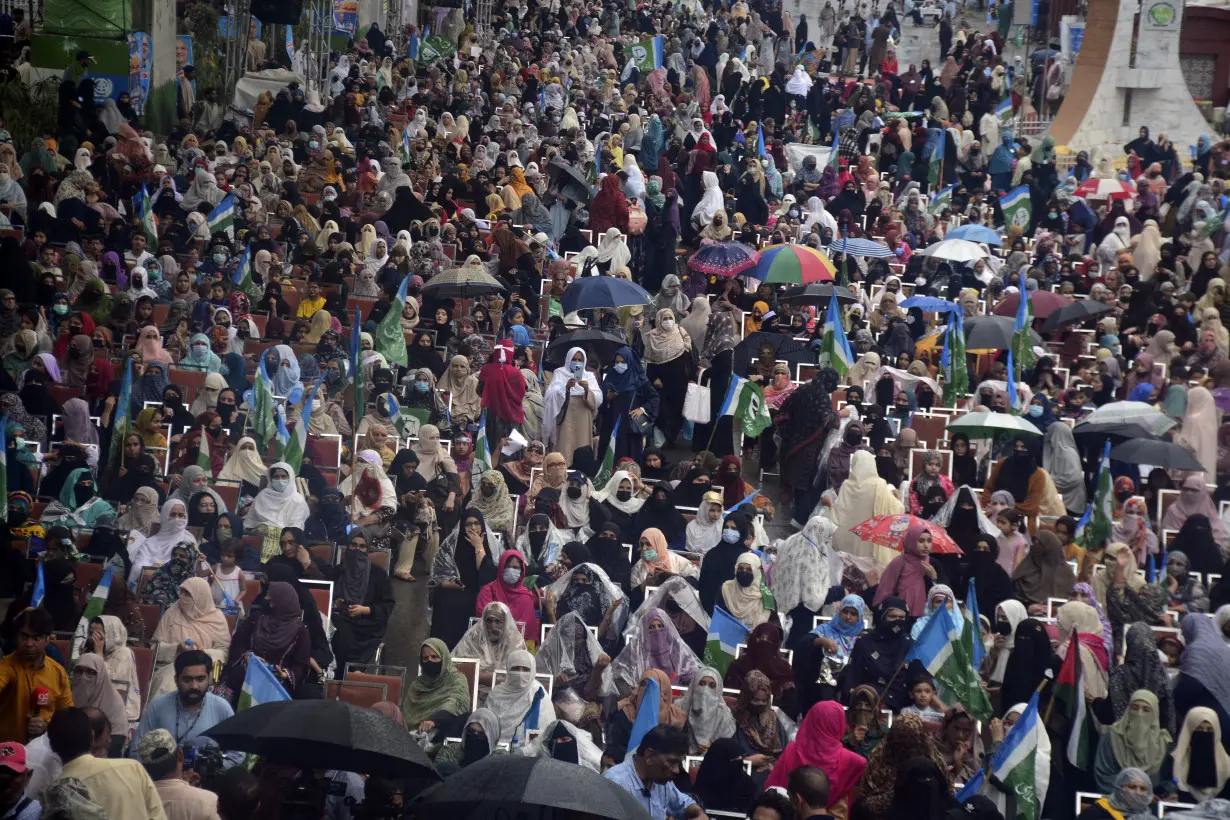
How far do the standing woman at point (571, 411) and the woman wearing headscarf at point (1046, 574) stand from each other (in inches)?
158

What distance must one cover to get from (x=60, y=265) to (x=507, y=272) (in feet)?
13.6

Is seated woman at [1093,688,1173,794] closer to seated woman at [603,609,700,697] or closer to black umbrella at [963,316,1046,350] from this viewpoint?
seated woman at [603,609,700,697]

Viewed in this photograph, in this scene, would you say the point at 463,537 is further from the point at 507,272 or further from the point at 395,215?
the point at 395,215

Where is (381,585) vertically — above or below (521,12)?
below

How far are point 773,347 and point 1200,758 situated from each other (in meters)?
7.10

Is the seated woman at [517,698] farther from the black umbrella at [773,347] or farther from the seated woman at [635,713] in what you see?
the black umbrella at [773,347]

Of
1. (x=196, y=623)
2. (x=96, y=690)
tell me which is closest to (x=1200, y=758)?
(x=196, y=623)

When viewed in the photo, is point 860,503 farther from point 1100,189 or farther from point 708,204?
point 1100,189

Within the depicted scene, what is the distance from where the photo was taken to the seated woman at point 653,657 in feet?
39.4

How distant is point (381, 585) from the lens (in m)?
12.9

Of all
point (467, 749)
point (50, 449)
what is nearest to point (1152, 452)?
point (467, 749)

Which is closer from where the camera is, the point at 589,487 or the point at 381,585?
the point at 381,585

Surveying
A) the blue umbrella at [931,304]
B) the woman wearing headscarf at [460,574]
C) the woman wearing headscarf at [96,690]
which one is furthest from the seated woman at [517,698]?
the blue umbrella at [931,304]

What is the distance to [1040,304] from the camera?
800 inches
